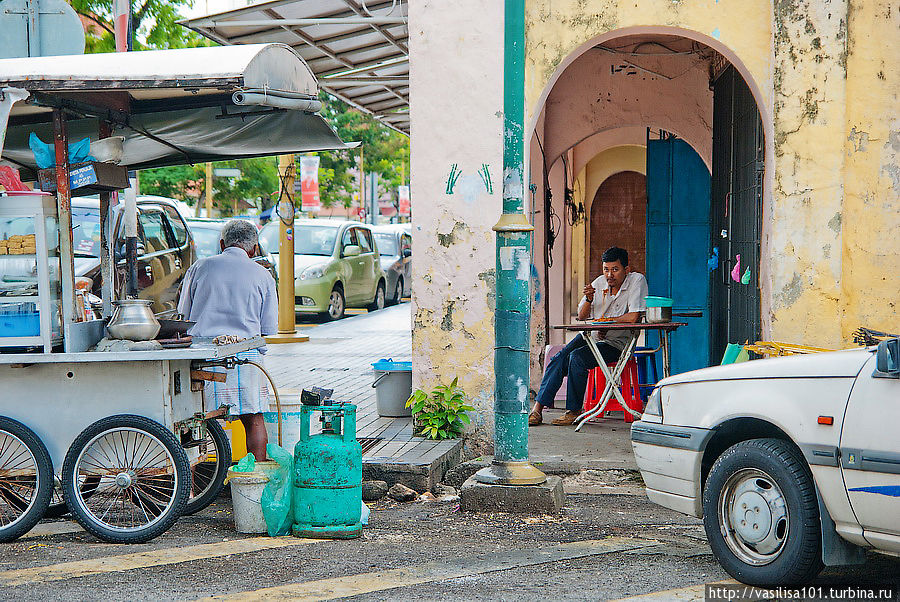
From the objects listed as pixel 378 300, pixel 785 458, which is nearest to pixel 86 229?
pixel 785 458

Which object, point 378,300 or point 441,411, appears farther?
point 378,300

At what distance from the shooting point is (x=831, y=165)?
7379 mm

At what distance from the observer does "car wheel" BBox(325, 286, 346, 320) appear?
65.0 ft

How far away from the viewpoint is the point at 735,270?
9.00 m

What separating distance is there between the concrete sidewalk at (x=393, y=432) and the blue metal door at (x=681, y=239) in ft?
7.10

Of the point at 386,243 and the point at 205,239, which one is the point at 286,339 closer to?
the point at 205,239

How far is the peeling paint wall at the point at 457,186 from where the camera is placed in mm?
7766

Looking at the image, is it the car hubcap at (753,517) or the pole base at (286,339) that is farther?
the pole base at (286,339)

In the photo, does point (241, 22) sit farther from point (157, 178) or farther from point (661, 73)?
point (157, 178)

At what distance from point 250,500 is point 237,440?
1351 mm

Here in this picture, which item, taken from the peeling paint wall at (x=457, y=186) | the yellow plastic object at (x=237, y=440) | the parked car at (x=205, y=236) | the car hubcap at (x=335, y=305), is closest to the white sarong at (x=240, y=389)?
the yellow plastic object at (x=237, y=440)

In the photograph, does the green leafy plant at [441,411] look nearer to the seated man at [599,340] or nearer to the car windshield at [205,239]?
the seated man at [599,340]

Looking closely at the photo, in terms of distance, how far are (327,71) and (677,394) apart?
27.2ft

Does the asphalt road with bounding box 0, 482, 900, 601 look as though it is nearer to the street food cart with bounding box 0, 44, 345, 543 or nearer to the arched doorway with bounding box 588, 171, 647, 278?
the street food cart with bounding box 0, 44, 345, 543
